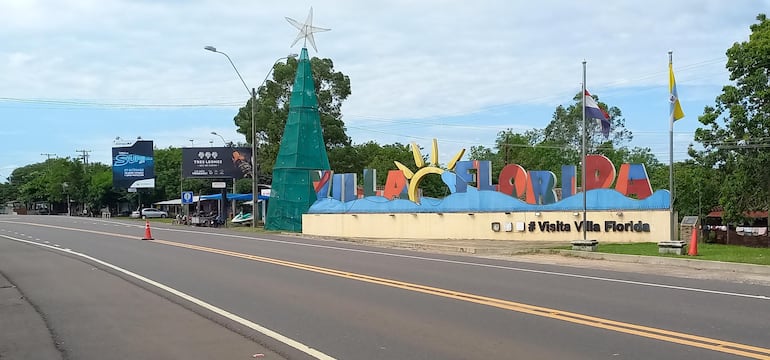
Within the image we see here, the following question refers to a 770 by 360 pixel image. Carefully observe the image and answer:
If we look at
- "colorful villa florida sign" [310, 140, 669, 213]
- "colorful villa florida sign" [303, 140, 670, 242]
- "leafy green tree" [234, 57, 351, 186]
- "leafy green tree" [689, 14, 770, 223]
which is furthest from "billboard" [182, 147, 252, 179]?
"leafy green tree" [689, 14, 770, 223]

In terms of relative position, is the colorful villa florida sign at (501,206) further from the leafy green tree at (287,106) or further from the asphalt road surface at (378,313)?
the leafy green tree at (287,106)

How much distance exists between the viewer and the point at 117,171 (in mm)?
75188

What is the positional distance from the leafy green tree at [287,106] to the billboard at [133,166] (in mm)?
18392

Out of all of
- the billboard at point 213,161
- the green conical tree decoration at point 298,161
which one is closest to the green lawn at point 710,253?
the green conical tree decoration at point 298,161

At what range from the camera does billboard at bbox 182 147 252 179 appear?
6325 centimetres

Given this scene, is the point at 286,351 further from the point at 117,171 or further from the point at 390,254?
the point at 117,171

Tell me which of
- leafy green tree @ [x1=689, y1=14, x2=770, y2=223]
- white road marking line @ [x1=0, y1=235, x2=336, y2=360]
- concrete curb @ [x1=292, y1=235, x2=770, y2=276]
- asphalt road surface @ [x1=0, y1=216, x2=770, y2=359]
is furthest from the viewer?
leafy green tree @ [x1=689, y1=14, x2=770, y2=223]

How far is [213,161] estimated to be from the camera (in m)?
63.5

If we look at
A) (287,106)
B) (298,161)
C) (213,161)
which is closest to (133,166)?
(213,161)

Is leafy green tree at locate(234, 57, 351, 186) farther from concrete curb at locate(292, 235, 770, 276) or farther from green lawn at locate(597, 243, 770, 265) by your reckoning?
green lawn at locate(597, 243, 770, 265)

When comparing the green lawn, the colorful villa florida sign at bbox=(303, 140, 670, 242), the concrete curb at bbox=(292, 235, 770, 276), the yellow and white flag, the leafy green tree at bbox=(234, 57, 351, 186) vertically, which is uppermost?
the leafy green tree at bbox=(234, 57, 351, 186)

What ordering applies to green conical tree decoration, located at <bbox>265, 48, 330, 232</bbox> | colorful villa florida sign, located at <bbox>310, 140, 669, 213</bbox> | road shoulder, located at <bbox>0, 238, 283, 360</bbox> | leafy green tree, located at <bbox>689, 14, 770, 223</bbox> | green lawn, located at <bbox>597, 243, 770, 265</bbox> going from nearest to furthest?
road shoulder, located at <bbox>0, 238, 283, 360</bbox> < green lawn, located at <bbox>597, 243, 770, 265</bbox> < colorful villa florida sign, located at <bbox>310, 140, 669, 213</bbox> < leafy green tree, located at <bbox>689, 14, 770, 223</bbox> < green conical tree decoration, located at <bbox>265, 48, 330, 232</bbox>

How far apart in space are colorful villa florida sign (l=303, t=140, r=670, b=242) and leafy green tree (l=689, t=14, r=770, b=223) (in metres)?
10.2

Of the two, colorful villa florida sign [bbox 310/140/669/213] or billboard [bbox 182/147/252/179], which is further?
billboard [bbox 182/147/252/179]
